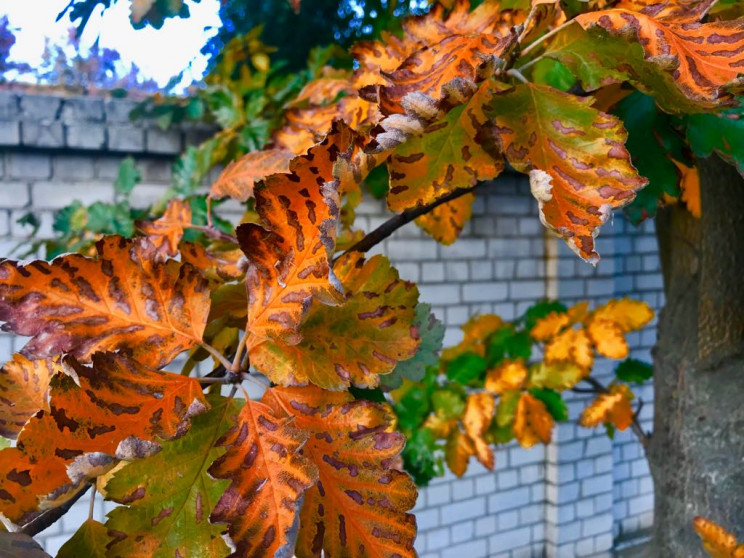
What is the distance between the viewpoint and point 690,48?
0.24m

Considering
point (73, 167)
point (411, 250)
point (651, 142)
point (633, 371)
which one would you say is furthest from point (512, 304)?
point (651, 142)

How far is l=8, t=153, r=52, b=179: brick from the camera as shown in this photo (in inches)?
64.6

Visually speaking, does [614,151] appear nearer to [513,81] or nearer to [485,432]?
[513,81]

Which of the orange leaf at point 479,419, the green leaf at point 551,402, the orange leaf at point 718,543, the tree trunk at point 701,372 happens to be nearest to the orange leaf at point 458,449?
the orange leaf at point 479,419

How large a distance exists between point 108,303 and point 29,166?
1.63 meters

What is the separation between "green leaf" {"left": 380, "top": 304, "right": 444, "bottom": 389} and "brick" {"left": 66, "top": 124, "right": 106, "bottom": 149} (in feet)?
5.07

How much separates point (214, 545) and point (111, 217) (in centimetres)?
95

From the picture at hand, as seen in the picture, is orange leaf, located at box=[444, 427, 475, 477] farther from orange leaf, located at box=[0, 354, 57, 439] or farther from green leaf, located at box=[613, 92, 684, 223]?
orange leaf, located at box=[0, 354, 57, 439]

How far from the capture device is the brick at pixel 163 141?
179 cm

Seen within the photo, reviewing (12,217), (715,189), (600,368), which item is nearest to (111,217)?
(12,217)

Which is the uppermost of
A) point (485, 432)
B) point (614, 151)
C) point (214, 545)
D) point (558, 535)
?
point (614, 151)

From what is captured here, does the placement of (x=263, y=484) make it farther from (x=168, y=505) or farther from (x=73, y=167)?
(x=73, y=167)

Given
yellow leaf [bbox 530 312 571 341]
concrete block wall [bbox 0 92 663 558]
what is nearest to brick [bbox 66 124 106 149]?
concrete block wall [bbox 0 92 663 558]

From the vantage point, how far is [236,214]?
6.36ft
